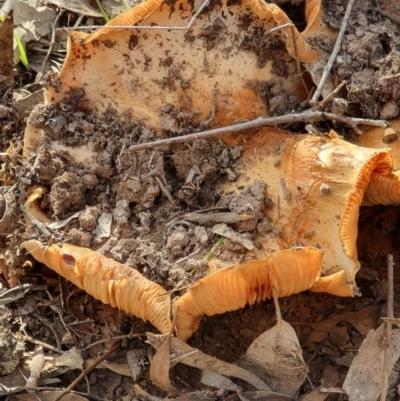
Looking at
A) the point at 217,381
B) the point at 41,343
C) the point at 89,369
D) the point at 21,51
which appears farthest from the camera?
the point at 21,51

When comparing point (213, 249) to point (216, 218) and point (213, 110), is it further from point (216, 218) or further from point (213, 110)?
point (213, 110)

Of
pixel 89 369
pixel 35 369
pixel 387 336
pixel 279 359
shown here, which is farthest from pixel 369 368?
pixel 35 369

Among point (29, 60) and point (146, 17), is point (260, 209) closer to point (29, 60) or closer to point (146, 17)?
point (146, 17)

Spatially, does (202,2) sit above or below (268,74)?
above

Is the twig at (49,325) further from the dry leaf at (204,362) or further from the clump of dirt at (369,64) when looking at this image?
the clump of dirt at (369,64)

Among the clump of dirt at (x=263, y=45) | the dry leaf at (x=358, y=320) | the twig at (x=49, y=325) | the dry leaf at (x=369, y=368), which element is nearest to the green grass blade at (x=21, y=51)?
the clump of dirt at (x=263, y=45)

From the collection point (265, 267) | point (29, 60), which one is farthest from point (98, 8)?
point (265, 267)
